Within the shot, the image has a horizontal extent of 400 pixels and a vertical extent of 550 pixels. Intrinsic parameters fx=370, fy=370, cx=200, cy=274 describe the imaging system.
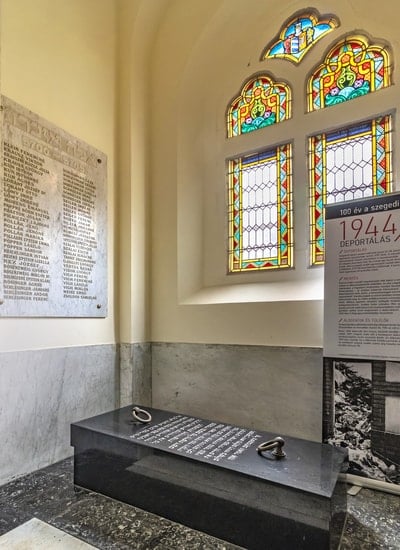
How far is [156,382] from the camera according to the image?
2.73m

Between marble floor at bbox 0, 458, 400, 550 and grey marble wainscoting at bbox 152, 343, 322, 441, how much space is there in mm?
564

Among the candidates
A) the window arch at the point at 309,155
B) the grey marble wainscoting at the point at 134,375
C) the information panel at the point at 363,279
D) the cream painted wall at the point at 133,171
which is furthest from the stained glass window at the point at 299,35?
the grey marble wainscoting at the point at 134,375

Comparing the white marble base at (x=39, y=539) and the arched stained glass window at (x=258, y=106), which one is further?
the arched stained glass window at (x=258, y=106)

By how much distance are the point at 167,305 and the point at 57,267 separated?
856 mm

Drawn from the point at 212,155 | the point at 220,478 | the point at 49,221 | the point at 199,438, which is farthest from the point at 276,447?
the point at 212,155

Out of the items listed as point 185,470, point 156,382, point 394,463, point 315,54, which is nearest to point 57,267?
point 156,382

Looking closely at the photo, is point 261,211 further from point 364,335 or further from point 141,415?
point 141,415

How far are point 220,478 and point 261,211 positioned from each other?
73.7 inches

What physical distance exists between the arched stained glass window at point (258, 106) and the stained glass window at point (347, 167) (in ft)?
1.25

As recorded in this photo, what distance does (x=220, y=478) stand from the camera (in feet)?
4.54

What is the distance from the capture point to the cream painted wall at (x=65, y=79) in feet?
6.61

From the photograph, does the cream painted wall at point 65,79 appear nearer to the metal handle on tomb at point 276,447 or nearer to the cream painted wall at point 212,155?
the cream painted wall at point 212,155

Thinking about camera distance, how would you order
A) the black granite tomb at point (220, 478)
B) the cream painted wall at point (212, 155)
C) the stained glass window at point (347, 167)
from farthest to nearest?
the cream painted wall at point (212, 155), the stained glass window at point (347, 167), the black granite tomb at point (220, 478)

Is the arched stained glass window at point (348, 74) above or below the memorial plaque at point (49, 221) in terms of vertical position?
above
